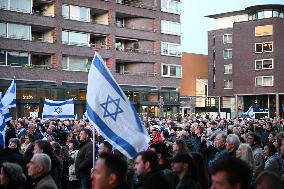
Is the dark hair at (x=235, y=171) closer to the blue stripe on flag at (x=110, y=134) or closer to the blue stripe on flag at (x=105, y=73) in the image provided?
the blue stripe on flag at (x=110, y=134)

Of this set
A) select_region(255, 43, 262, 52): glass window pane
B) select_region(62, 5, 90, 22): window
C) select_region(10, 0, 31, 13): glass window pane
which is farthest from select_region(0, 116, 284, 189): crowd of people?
select_region(255, 43, 262, 52): glass window pane

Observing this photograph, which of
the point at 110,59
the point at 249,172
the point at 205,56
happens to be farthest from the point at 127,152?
the point at 205,56

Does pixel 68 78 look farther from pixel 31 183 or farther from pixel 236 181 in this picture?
pixel 236 181

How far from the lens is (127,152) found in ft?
26.6

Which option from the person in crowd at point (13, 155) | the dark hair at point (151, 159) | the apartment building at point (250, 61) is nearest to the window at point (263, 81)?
the apartment building at point (250, 61)

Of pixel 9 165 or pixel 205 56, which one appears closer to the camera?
pixel 9 165

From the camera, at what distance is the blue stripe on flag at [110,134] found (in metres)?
8.14

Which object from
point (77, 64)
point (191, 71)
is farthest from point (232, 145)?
point (191, 71)

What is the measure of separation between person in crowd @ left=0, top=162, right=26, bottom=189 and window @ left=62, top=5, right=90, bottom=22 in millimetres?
44495

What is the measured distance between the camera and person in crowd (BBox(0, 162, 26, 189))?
259 inches

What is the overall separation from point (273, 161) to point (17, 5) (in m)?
40.6

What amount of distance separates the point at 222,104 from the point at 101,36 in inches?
1244

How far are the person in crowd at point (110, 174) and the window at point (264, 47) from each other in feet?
227

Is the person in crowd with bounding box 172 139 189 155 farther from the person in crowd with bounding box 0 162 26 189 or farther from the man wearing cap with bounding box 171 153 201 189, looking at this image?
the person in crowd with bounding box 0 162 26 189
